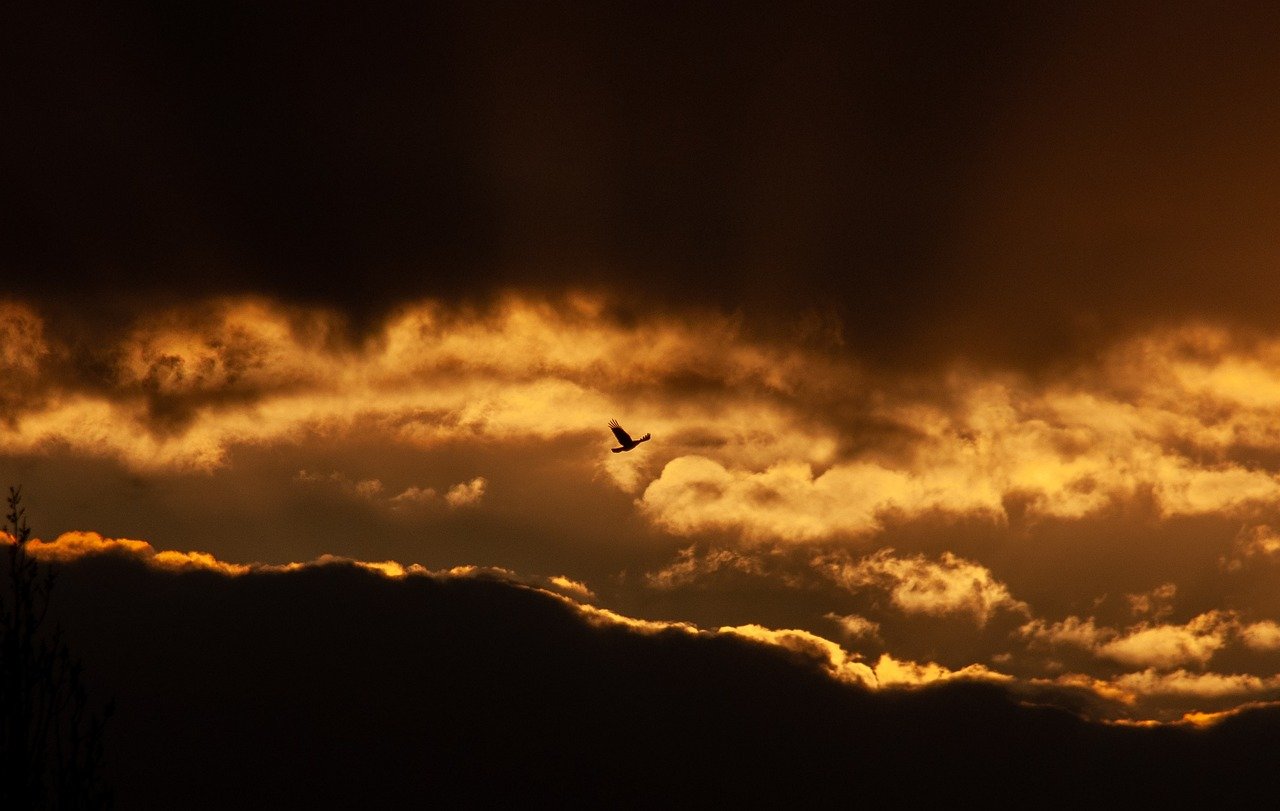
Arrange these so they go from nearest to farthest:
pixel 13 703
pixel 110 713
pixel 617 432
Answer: pixel 110 713
pixel 13 703
pixel 617 432

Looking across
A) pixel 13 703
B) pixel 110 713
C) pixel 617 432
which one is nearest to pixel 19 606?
pixel 13 703

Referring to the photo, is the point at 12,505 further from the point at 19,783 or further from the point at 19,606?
the point at 19,783

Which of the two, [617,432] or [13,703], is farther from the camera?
[617,432]

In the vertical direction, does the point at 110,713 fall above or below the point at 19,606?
below

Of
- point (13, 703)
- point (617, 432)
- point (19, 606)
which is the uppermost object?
point (617, 432)

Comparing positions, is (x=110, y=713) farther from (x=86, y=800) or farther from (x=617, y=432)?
(x=617, y=432)

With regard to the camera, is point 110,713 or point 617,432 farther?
point 617,432

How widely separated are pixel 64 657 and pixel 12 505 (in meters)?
4.51

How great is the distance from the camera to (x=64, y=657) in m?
38.6

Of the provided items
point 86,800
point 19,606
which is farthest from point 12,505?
point 86,800

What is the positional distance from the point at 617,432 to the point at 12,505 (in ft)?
108

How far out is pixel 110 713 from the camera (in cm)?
3797

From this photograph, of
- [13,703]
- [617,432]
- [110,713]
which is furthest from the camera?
[617,432]

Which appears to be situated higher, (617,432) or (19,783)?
(617,432)
